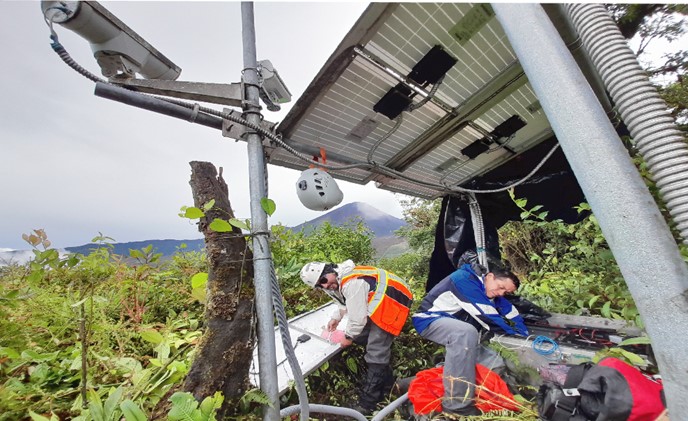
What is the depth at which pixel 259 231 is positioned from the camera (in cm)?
157

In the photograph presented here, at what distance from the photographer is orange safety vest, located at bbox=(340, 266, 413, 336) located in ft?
11.1

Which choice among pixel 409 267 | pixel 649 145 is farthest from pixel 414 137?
pixel 409 267

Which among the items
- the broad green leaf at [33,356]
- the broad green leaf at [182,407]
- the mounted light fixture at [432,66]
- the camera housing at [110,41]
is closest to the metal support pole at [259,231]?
the broad green leaf at [182,407]

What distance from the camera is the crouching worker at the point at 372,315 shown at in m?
3.29

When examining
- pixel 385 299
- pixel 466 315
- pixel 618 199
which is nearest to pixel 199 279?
pixel 618 199

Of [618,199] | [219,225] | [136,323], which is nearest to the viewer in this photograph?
[618,199]

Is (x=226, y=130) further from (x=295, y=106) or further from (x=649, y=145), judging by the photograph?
(x=649, y=145)

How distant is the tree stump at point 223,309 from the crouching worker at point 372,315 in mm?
2022

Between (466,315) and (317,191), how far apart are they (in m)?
2.97

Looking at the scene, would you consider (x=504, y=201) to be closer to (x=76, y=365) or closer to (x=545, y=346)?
(x=545, y=346)

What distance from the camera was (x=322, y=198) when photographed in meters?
2.18

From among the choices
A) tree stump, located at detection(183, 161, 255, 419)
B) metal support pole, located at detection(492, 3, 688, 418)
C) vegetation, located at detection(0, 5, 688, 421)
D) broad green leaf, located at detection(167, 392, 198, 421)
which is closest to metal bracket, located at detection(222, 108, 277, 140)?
tree stump, located at detection(183, 161, 255, 419)

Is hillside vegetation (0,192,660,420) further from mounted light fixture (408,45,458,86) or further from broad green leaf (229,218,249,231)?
mounted light fixture (408,45,458,86)

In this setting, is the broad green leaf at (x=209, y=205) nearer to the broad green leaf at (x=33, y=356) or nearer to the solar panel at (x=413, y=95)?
the solar panel at (x=413, y=95)
